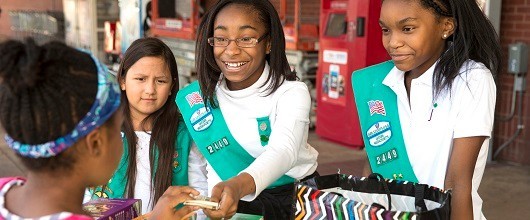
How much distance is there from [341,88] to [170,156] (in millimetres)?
4743

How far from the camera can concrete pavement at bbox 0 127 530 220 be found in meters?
4.92

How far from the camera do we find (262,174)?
1.90 m

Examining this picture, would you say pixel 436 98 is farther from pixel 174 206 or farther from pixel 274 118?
pixel 174 206

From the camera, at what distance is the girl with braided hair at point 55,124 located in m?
1.24

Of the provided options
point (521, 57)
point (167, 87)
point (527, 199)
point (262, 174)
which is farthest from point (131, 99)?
point (521, 57)

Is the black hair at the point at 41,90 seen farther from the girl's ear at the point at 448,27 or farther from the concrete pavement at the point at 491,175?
the concrete pavement at the point at 491,175

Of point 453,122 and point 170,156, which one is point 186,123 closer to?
point 170,156

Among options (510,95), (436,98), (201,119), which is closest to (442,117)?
(436,98)

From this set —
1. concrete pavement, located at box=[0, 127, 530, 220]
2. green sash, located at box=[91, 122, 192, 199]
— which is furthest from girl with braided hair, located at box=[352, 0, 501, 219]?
concrete pavement, located at box=[0, 127, 530, 220]

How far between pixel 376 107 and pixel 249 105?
1.40ft

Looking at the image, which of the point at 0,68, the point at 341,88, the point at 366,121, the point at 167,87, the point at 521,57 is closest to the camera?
the point at 0,68

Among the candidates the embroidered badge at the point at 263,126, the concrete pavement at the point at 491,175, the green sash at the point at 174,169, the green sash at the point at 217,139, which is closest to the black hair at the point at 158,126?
the green sash at the point at 174,169

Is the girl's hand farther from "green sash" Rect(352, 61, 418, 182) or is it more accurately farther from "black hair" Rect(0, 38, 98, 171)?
"green sash" Rect(352, 61, 418, 182)

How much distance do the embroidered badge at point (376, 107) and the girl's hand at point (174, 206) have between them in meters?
0.69
